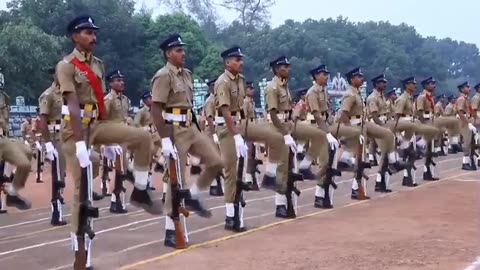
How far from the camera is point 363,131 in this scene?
15.7 metres

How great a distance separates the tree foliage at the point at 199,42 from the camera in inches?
1359

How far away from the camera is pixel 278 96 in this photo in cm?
1287

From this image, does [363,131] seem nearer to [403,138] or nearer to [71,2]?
[403,138]

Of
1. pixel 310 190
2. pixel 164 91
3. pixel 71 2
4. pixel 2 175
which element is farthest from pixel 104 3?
pixel 164 91

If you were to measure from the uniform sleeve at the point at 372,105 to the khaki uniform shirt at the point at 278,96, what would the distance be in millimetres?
4353

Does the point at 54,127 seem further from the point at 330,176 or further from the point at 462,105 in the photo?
the point at 462,105

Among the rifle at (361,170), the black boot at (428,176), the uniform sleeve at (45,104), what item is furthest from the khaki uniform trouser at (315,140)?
the black boot at (428,176)

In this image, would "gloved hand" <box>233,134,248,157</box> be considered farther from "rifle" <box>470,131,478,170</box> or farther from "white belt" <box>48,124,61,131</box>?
"rifle" <box>470,131,478,170</box>

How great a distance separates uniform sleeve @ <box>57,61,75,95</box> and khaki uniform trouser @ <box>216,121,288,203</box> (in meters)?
3.16

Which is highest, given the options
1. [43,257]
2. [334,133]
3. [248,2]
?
[248,2]

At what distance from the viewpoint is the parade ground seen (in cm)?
916

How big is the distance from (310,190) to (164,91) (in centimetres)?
884

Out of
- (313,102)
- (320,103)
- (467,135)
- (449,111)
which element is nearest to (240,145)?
(313,102)

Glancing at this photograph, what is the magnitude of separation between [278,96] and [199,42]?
38.1 meters
